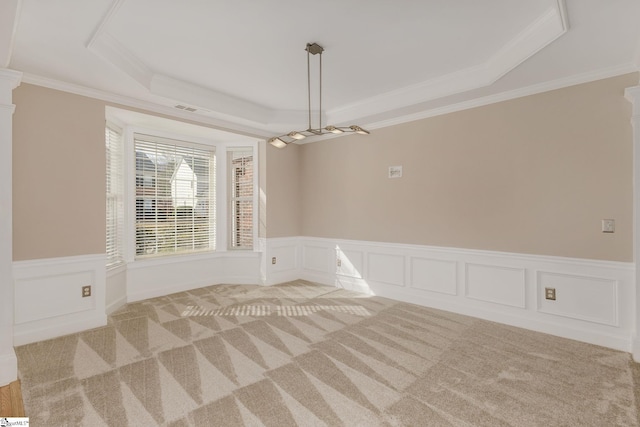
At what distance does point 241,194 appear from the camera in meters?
5.85

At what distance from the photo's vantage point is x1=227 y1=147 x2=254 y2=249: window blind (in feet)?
19.0

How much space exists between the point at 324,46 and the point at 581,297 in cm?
365

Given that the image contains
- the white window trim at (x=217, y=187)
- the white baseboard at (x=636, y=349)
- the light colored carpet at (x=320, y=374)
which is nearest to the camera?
the light colored carpet at (x=320, y=374)

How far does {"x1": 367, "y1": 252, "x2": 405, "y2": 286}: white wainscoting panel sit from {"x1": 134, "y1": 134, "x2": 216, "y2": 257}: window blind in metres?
2.86

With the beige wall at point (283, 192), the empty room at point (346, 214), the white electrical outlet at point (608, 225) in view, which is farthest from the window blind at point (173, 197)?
the white electrical outlet at point (608, 225)

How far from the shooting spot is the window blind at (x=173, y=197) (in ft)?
16.0

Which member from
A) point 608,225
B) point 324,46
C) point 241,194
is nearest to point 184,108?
point 241,194

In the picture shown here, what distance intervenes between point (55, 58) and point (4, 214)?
4.76ft

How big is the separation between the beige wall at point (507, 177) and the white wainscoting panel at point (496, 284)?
27 cm

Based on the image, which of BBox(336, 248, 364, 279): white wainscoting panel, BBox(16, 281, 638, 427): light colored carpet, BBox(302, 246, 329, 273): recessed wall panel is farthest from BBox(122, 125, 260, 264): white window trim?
BBox(336, 248, 364, 279): white wainscoting panel

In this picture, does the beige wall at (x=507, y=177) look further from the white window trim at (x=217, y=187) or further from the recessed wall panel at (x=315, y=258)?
the white window trim at (x=217, y=187)

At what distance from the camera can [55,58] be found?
2.87 metres

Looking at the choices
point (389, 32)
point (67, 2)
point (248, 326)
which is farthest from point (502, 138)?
point (67, 2)

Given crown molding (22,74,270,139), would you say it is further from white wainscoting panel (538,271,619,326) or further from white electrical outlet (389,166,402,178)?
white wainscoting panel (538,271,619,326)
